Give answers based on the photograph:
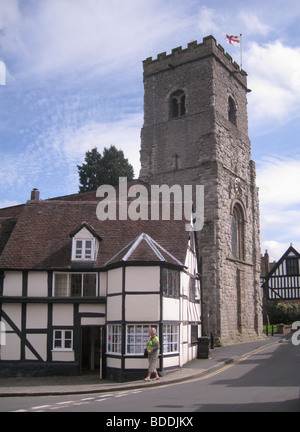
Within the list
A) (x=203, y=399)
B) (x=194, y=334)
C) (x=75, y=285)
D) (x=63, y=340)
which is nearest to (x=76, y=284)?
(x=75, y=285)

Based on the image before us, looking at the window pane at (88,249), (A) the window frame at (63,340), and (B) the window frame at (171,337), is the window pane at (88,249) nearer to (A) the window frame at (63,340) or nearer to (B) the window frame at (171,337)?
(A) the window frame at (63,340)

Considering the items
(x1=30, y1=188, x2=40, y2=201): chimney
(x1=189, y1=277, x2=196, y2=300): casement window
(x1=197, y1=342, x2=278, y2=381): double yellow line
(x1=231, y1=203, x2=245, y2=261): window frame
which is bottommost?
(x1=197, y1=342, x2=278, y2=381): double yellow line

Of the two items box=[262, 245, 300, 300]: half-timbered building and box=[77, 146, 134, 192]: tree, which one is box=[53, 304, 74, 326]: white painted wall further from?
box=[262, 245, 300, 300]: half-timbered building

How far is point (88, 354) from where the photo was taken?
1922 cm

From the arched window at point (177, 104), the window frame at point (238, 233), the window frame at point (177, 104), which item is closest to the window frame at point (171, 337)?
the window frame at point (238, 233)

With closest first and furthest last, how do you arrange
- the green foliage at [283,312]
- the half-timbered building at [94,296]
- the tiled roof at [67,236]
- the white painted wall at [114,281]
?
the half-timbered building at [94,296] < the white painted wall at [114,281] < the tiled roof at [67,236] < the green foliage at [283,312]

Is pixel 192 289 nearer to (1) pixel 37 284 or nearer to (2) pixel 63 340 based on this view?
(2) pixel 63 340

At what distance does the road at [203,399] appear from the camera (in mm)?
A: 9203

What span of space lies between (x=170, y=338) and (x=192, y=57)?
71.9 feet

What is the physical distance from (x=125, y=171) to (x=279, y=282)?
61.9 ft

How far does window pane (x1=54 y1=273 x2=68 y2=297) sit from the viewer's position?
18.2 m

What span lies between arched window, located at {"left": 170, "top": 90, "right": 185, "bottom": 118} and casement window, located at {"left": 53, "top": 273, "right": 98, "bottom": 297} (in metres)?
17.5

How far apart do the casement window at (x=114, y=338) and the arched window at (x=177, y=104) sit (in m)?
19.4

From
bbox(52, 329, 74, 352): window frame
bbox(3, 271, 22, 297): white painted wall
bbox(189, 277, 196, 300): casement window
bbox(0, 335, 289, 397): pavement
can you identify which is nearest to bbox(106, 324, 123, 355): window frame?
bbox(0, 335, 289, 397): pavement
